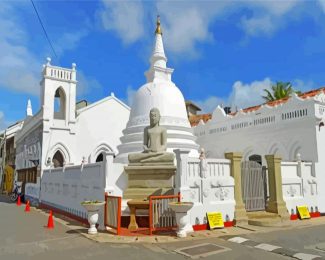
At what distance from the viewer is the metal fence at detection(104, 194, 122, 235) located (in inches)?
366

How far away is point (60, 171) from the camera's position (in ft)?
54.9

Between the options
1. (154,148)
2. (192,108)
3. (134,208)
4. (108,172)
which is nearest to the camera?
(134,208)

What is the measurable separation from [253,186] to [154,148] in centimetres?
391

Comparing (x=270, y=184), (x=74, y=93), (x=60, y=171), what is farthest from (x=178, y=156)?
(x=74, y=93)

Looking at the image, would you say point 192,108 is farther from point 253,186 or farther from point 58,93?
point 253,186

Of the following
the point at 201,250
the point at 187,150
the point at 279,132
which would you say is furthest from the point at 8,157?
the point at 201,250

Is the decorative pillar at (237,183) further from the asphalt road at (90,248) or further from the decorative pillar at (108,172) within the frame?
the decorative pillar at (108,172)

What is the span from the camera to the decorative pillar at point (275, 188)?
12109mm

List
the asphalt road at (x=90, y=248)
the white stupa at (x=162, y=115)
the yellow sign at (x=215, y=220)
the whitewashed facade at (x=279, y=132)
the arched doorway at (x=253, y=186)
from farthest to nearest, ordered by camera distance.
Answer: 1. the white stupa at (x=162, y=115)
2. the whitewashed facade at (x=279, y=132)
3. the arched doorway at (x=253, y=186)
4. the yellow sign at (x=215, y=220)
5. the asphalt road at (x=90, y=248)

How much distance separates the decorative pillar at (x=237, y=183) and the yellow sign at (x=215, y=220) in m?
0.77

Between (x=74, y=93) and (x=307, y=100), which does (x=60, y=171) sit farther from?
(x=307, y=100)

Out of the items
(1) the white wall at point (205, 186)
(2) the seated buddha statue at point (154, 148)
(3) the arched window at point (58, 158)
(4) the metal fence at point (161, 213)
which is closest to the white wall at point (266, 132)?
(1) the white wall at point (205, 186)

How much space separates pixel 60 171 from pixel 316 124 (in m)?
12.3

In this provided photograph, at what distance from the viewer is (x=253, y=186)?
1214 centimetres
